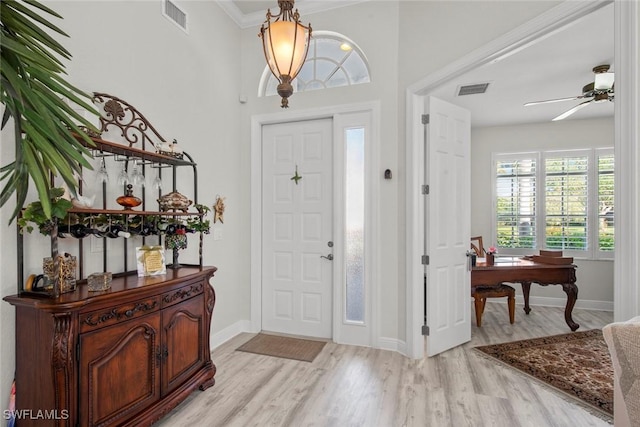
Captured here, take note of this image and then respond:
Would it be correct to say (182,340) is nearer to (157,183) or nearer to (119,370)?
(119,370)

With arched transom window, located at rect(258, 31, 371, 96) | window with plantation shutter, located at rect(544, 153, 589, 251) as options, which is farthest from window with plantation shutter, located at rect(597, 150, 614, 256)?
arched transom window, located at rect(258, 31, 371, 96)

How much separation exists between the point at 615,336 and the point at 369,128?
261 cm

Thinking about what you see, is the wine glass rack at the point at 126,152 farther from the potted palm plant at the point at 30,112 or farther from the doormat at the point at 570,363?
the doormat at the point at 570,363

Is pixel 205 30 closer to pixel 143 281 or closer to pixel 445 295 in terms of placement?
pixel 143 281

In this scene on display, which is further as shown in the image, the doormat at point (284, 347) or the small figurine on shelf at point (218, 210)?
the small figurine on shelf at point (218, 210)

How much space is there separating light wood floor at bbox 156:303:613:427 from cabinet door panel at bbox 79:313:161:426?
388 millimetres

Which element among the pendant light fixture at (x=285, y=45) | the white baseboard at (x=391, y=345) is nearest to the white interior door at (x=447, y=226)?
the white baseboard at (x=391, y=345)

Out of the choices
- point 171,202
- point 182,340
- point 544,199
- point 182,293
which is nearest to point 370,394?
point 182,340

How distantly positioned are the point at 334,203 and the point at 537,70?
2.62 metres

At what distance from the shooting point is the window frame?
197 inches

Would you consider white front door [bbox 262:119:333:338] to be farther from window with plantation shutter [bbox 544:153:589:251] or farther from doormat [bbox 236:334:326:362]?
window with plantation shutter [bbox 544:153:589:251]

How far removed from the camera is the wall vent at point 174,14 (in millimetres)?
2834

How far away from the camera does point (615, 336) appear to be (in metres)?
1.26

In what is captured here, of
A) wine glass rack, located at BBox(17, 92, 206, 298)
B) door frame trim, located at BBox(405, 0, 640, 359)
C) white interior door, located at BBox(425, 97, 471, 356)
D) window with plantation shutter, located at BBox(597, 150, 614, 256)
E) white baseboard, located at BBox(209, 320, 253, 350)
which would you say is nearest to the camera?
door frame trim, located at BBox(405, 0, 640, 359)
